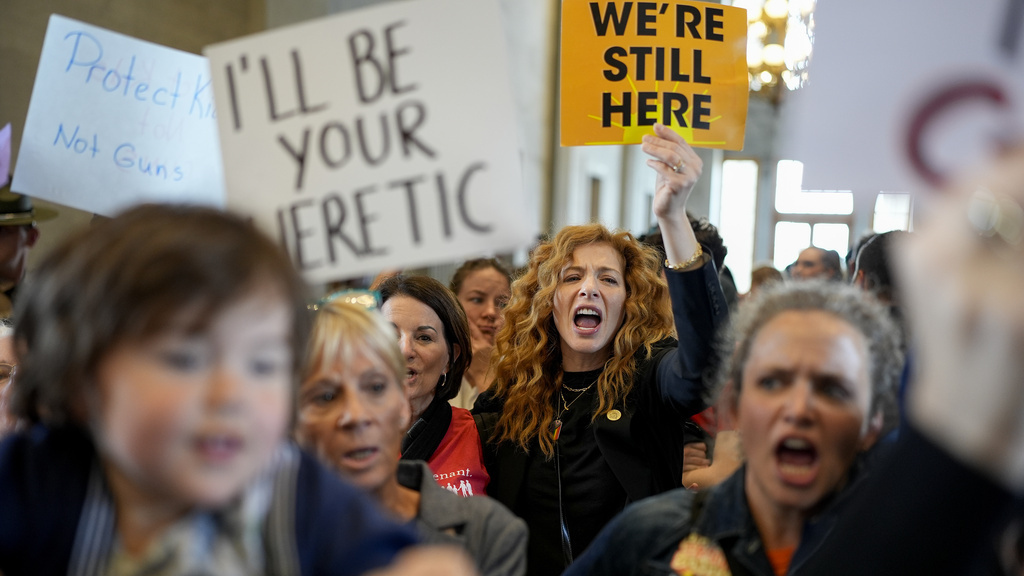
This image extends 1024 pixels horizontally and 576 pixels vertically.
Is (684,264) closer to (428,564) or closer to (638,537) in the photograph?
(638,537)

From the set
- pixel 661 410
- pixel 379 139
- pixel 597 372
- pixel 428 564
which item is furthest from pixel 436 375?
pixel 428 564

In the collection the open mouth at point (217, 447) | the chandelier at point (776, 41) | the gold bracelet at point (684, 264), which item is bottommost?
the open mouth at point (217, 447)

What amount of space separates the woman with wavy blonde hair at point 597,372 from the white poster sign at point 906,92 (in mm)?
575

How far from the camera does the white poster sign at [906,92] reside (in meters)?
1.11

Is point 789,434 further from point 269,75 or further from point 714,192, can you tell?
point 714,192

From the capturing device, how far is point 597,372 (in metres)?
2.59

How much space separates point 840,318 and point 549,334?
1344 millimetres

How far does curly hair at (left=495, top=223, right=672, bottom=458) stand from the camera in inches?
97.9

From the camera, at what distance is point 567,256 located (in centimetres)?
274

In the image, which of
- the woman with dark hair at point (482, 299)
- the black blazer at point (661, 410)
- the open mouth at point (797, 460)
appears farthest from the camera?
the woman with dark hair at point (482, 299)

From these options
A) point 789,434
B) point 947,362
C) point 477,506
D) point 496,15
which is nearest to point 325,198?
point 496,15

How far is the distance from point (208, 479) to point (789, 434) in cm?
85

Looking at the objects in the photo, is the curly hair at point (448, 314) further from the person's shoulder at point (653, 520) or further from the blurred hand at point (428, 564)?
the blurred hand at point (428, 564)

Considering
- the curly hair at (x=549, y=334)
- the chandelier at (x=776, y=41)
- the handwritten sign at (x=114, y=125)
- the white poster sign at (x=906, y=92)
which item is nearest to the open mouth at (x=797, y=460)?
the white poster sign at (x=906, y=92)
